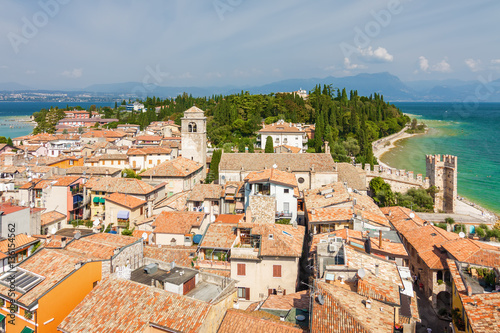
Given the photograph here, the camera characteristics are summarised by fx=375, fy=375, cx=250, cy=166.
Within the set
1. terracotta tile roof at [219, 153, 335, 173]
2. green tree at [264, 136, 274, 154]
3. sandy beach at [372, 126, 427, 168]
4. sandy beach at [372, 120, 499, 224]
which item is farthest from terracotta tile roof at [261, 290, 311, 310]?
sandy beach at [372, 126, 427, 168]

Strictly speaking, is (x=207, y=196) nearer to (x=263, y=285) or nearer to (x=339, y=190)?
(x=339, y=190)

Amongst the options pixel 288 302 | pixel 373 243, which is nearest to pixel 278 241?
pixel 288 302

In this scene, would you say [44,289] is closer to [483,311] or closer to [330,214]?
[483,311]

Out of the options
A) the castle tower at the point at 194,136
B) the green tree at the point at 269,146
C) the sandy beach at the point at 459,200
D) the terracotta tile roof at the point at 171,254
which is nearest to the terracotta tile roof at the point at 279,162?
the castle tower at the point at 194,136

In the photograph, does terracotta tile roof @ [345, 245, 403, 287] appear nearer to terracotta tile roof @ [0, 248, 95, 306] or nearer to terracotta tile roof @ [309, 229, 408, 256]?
terracotta tile roof @ [309, 229, 408, 256]

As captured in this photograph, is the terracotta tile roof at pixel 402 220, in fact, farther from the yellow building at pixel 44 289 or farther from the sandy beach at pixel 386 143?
the sandy beach at pixel 386 143

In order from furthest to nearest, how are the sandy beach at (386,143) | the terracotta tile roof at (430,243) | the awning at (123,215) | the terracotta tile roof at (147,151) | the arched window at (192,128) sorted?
the sandy beach at (386,143) < the terracotta tile roof at (147,151) < the arched window at (192,128) < the awning at (123,215) < the terracotta tile roof at (430,243)
